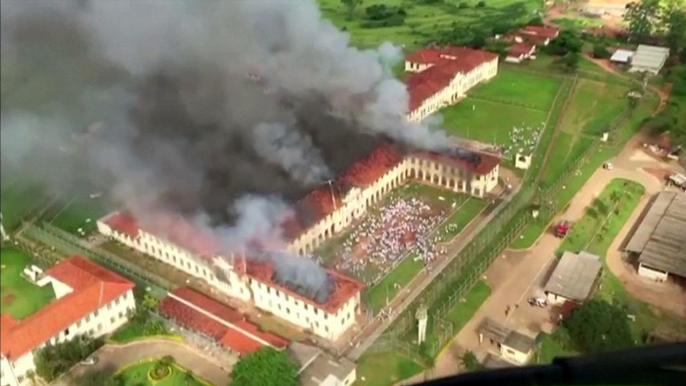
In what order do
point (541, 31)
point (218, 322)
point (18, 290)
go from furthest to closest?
point (541, 31)
point (218, 322)
point (18, 290)

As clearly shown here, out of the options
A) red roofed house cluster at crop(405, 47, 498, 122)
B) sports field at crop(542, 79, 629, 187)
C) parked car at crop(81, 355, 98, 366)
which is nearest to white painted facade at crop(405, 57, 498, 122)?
red roofed house cluster at crop(405, 47, 498, 122)

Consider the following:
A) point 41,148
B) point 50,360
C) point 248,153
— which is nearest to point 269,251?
point 248,153

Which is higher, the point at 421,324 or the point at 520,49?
the point at 520,49

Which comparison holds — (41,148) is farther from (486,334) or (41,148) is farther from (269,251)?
(486,334)

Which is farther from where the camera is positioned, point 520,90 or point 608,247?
point 520,90

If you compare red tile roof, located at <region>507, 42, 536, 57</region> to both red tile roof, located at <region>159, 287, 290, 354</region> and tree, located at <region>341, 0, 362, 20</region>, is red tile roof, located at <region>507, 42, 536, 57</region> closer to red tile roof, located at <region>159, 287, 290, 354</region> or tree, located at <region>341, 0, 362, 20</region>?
tree, located at <region>341, 0, 362, 20</region>

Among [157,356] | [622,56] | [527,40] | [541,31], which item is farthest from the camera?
[541,31]

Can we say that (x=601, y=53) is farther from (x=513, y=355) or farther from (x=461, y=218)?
(x=513, y=355)

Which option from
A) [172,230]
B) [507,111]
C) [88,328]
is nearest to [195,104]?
[172,230]
